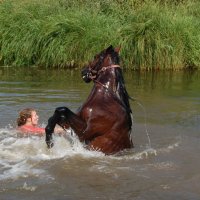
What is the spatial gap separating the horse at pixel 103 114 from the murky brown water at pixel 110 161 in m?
0.19

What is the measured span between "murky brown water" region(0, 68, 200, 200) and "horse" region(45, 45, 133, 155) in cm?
19

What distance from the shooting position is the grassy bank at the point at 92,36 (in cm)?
1767

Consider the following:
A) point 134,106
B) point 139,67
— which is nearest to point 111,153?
point 134,106

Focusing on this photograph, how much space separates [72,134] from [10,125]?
8.93ft

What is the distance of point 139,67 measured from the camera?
17812 mm

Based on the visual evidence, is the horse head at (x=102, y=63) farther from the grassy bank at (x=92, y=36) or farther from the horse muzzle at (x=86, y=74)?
the grassy bank at (x=92, y=36)

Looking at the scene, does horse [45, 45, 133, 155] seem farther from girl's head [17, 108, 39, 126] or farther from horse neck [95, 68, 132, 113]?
girl's head [17, 108, 39, 126]

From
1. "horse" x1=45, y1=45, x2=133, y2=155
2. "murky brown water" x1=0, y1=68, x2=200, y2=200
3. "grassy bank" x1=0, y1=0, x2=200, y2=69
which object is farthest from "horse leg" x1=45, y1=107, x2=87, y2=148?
"grassy bank" x1=0, y1=0, x2=200, y2=69

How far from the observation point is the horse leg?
21.9 feet

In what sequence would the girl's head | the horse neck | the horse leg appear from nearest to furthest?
the horse leg
the horse neck
the girl's head

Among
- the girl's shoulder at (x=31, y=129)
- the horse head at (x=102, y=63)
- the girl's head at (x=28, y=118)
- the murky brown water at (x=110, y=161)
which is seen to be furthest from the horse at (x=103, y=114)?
the girl's head at (x=28, y=118)

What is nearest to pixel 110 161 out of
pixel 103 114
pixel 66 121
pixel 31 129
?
pixel 103 114

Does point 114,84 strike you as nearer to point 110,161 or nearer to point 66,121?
point 66,121

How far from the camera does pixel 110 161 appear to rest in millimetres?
6938
